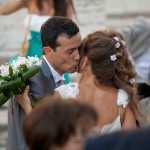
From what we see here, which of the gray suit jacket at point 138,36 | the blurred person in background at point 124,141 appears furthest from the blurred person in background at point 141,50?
the blurred person in background at point 124,141

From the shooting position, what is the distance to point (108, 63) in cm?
282

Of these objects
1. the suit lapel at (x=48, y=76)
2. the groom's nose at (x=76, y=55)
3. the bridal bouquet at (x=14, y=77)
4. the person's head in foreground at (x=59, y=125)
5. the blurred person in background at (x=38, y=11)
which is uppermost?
the person's head in foreground at (x=59, y=125)

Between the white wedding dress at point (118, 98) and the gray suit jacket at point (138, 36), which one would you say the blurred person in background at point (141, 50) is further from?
the white wedding dress at point (118, 98)

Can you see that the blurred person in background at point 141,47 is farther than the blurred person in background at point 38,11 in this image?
Yes

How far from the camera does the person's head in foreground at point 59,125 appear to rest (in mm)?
1378

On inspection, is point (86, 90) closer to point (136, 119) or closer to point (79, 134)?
point (136, 119)

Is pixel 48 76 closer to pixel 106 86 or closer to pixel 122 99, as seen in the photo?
pixel 106 86

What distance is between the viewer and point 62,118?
1.38 meters

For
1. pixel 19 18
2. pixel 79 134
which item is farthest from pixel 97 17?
pixel 79 134

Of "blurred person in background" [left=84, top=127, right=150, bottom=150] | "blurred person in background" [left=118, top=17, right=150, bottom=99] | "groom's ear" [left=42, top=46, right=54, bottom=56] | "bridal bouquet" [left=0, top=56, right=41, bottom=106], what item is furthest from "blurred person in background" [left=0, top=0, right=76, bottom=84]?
"blurred person in background" [left=84, top=127, right=150, bottom=150]

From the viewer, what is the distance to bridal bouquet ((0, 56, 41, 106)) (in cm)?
265

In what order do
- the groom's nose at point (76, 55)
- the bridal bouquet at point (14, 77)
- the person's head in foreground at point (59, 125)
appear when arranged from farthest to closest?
the groom's nose at point (76, 55) → the bridal bouquet at point (14, 77) → the person's head in foreground at point (59, 125)

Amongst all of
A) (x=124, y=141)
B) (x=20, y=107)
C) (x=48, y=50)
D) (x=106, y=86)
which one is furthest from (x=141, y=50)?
(x=124, y=141)

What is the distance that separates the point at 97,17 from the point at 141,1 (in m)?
1.73
